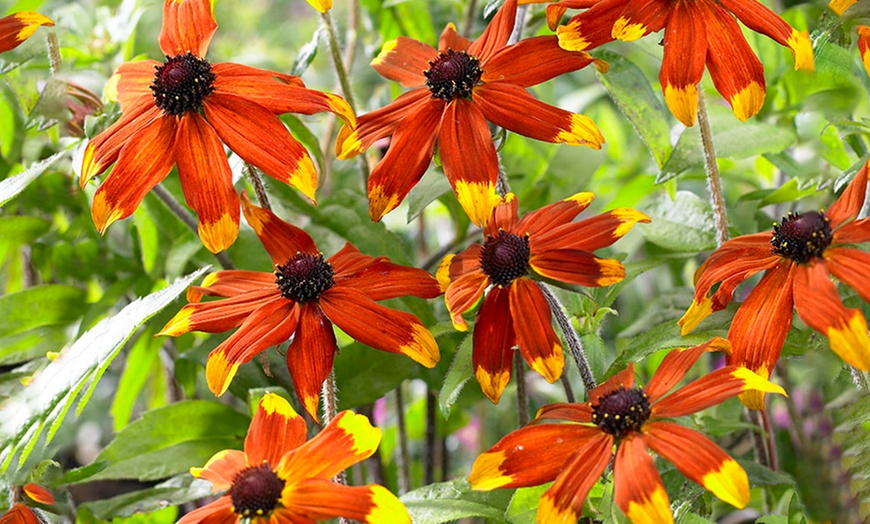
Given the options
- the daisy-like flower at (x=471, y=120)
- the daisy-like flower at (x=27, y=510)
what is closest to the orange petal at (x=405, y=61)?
the daisy-like flower at (x=471, y=120)

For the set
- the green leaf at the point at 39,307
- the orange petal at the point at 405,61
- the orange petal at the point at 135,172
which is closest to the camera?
the orange petal at the point at 135,172

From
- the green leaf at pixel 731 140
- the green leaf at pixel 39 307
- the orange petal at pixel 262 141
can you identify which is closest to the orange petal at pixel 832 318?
the green leaf at pixel 731 140

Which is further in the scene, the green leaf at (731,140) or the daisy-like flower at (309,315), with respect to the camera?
the green leaf at (731,140)

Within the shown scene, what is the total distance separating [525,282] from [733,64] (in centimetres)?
20

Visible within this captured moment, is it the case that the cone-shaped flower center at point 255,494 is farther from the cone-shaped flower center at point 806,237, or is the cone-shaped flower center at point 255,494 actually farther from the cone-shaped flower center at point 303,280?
the cone-shaped flower center at point 806,237

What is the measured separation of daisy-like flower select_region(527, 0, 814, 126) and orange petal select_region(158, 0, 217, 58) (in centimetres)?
26

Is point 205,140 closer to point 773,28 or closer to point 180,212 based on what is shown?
point 180,212

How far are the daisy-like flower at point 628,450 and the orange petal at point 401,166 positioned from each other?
0.58 feet

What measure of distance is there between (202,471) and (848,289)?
507 mm

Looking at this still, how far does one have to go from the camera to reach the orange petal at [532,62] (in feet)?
2.24

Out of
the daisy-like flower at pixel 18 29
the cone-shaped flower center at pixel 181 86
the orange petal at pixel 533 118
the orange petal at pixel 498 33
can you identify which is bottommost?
the orange petal at pixel 533 118

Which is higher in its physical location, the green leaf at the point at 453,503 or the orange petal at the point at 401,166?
the orange petal at the point at 401,166

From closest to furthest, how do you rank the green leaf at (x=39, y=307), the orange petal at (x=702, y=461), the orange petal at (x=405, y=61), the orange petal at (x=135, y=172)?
1. the orange petal at (x=702, y=461)
2. the orange petal at (x=135, y=172)
3. the orange petal at (x=405, y=61)
4. the green leaf at (x=39, y=307)

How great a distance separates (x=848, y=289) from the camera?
0.77 meters
